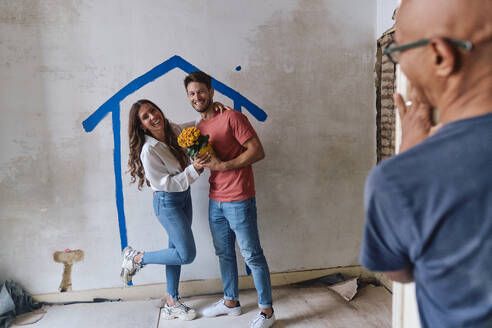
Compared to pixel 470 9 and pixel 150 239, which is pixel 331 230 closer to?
pixel 150 239

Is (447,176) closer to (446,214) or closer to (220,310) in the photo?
(446,214)

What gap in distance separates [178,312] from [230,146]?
1339 millimetres

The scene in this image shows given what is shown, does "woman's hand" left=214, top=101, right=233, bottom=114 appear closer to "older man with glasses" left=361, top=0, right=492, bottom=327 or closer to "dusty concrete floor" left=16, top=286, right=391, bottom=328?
"dusty concrete floor" left=16, top=286, right=391, bottom=328

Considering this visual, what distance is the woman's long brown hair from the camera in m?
2.60

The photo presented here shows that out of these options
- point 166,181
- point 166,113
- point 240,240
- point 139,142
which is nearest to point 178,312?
point 240,240

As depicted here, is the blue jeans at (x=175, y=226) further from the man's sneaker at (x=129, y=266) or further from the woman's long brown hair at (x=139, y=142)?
the woman's long brown hair at (x=139, y=142)

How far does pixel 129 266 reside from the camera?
9.59 ft

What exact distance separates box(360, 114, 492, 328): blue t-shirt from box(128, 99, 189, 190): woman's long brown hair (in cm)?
213

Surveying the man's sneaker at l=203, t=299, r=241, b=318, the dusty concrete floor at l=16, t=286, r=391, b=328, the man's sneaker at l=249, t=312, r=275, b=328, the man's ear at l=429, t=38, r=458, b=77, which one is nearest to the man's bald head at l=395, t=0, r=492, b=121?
the man's ear at l=429, t=38, r=458, b=77

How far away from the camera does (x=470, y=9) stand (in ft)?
2.14

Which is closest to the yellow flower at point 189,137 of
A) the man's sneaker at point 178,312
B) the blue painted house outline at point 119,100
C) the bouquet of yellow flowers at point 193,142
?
the bouquet of yellow flowers at point 193,142

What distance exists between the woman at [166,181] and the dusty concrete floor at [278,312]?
0.19 m

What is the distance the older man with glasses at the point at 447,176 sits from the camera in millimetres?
653

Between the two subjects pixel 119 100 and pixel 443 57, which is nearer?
pixel 443 57
